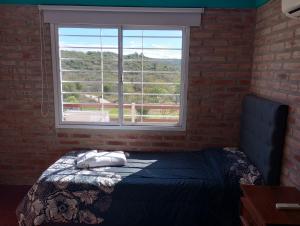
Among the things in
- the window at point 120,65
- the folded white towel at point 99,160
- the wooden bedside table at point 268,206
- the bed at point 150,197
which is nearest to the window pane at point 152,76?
the window at point 120,65

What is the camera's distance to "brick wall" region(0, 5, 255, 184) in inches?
115

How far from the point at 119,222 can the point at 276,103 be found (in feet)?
5.19

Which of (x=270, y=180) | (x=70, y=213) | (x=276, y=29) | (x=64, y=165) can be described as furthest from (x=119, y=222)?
(x=276, y=29)

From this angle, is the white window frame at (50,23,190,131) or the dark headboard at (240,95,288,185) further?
the white window frame at (50,23,190,131)

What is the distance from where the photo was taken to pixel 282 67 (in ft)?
7.25

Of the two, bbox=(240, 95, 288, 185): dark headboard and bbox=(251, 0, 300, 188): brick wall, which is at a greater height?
bbox=(251, 0, 300, 188): brick wall

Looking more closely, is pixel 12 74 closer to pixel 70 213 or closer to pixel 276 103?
pixel 70 213

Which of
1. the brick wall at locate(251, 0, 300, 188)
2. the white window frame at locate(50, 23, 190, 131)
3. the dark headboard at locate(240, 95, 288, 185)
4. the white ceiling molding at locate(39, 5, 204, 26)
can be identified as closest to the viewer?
the brick wall at locate(251, 0, 300, 188)

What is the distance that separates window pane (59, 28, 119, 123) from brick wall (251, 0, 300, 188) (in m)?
1.51

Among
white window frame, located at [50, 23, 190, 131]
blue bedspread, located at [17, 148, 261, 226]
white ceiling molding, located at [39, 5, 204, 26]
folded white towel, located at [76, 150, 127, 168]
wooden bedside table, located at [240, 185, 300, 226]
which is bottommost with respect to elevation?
blue bedspread, located at [17, 148, 261, 226]

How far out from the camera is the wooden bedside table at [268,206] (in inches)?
54.2

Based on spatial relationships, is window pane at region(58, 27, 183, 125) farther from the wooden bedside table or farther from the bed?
the wooden bedside table

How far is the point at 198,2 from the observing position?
2863 millimetres

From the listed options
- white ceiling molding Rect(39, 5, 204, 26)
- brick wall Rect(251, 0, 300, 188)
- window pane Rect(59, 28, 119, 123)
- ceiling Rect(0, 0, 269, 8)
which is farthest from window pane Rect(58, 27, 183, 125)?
brick wall Rect(251, 0, 300, 188)
